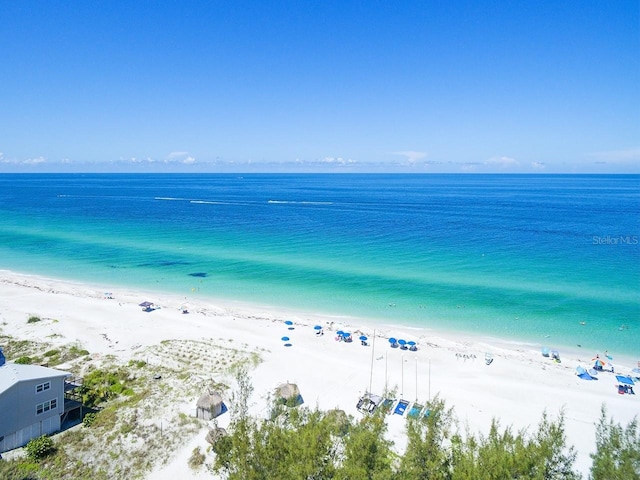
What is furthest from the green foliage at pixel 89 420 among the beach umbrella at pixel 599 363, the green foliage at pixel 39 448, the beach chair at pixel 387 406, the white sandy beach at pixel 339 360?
the beach umbrella at pixel 599 363

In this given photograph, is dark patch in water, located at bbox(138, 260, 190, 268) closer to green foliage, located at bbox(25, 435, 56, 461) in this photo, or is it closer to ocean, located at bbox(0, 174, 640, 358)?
ocean, located at bbox(0, 174, 640, 358)

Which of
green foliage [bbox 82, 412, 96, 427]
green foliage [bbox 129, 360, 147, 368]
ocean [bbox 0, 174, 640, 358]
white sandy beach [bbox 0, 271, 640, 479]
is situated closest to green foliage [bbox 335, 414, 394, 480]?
white sandy beach [bbox 0, 271, 640, 479]

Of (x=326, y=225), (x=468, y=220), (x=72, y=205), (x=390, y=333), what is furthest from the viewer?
(x=72, y=205)

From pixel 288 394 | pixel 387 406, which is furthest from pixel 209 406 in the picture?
pixel 387 406

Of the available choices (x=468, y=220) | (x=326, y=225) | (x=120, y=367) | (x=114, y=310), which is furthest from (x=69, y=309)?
(x=468, y=220)

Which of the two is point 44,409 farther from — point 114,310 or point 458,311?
point 458,311

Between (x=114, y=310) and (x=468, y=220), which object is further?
(x=468, y=220)
